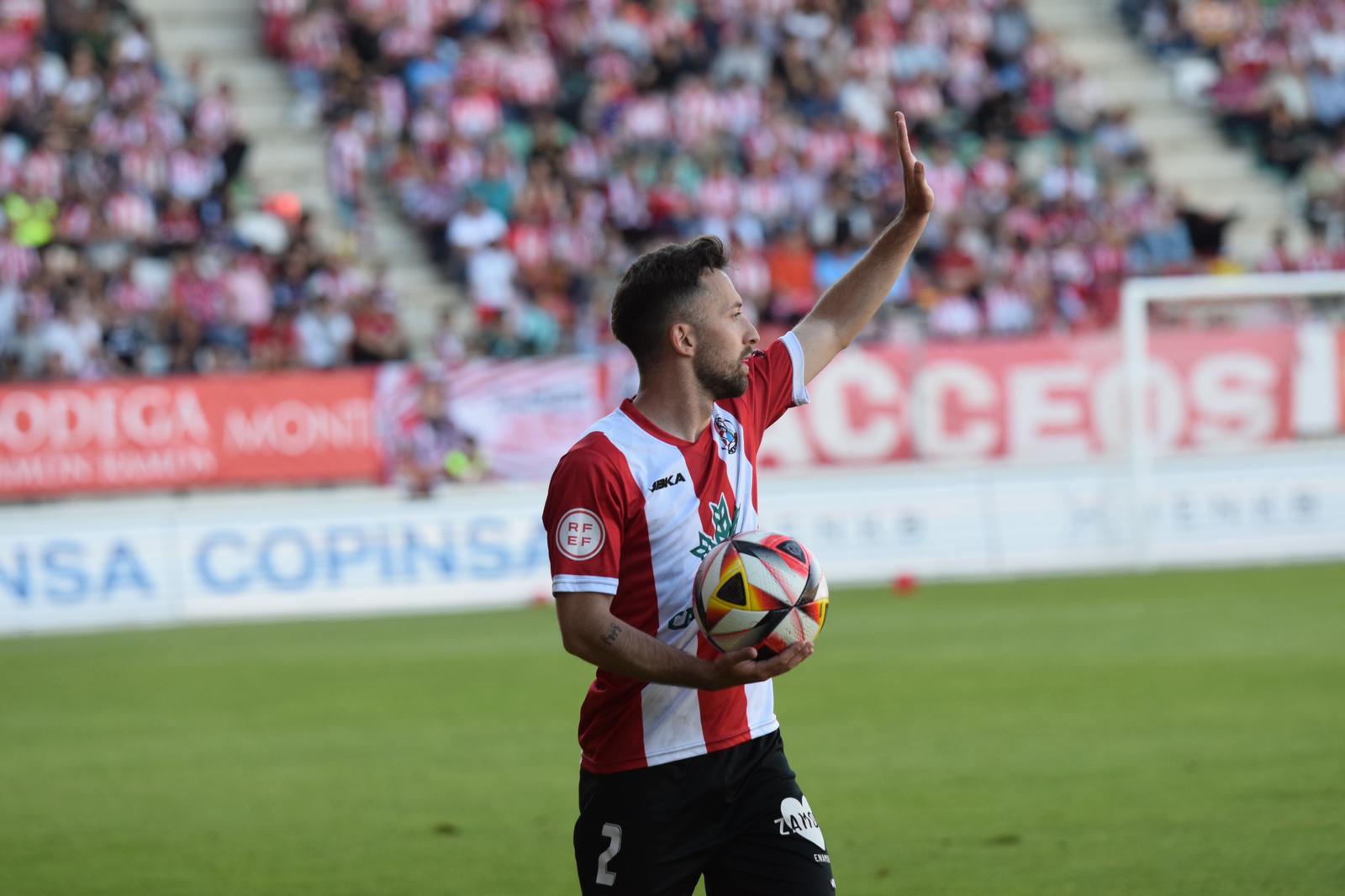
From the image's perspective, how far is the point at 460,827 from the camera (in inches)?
334

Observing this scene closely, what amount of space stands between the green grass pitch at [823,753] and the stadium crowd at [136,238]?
15.6 ft

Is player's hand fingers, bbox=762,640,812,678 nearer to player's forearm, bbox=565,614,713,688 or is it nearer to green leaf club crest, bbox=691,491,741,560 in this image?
player's forearm, bbox=565,614,713,688

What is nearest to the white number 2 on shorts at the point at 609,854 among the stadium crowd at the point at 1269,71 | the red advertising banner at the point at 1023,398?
the red advertising banner at the point at 1023,398

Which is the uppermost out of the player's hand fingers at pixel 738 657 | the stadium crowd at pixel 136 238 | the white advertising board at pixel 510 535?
the stadium crowd at pixel 136 238

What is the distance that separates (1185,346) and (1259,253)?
5.60 metres

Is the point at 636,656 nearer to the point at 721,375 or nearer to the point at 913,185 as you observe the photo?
the point at 721,375

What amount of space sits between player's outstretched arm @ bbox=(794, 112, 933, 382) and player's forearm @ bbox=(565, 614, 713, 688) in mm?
1133

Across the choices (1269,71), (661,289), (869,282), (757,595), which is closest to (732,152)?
(1269,71)

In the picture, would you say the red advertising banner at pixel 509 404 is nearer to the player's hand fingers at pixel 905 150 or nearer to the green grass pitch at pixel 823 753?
the green grass pitch at pixel 823 753

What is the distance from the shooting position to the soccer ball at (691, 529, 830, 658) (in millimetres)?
4523

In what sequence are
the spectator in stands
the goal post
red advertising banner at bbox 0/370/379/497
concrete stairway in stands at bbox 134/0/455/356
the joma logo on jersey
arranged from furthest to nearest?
1. concrete stairway in stands at bbox 134/0/455/356
2. the spectator in stands
3. the goal post
4. red advertising banner at bbox 0/370/379/497
5. the joma logo on jersey

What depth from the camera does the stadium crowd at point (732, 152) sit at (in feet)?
74.7

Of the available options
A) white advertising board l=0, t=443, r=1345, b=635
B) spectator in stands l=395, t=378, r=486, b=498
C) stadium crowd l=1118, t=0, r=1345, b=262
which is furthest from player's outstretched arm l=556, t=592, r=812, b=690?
stadium crowd l=1118, t=0, r=1345, b=262

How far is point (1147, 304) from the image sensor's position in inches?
798
